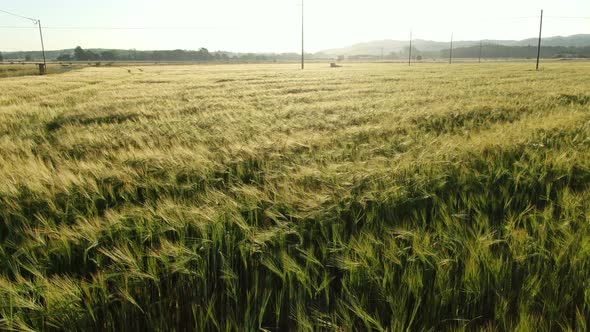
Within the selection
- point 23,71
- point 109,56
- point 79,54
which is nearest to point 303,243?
point 23,71

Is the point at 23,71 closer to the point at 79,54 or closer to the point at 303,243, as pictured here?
the point at 303,243

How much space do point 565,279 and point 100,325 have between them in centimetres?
179

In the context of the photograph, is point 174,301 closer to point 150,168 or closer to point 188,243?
point 188,243

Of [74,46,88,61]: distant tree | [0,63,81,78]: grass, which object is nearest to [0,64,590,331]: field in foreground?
[0,63,81,78]: grass

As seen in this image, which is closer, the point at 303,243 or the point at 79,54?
the point at 303,243

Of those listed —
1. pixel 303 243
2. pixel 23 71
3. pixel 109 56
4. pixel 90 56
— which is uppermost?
pixel 109 56

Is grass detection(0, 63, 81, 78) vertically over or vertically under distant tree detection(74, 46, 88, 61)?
under

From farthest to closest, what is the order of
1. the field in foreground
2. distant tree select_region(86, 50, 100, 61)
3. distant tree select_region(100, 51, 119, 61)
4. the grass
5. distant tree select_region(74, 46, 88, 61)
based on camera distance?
1. distant tree select_region(100, 51, 119, 61)
2. distant tree select_region(86, 50, 100, 61)
3. distant tree select_region(74, 46, 88, 61)
4. the grass
5. the field in foreground

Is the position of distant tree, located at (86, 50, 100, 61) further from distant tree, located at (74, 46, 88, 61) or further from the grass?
the grass

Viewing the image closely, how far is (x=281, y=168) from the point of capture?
308 centimetres

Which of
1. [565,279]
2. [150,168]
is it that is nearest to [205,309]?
[565,279]

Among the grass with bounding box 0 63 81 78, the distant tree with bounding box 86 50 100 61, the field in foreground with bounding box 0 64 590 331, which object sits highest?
the distant tree with bounding box 86 50 100 61

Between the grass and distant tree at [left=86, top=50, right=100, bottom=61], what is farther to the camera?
distant tree at [left=86, top=50, right=100, bottom=61]

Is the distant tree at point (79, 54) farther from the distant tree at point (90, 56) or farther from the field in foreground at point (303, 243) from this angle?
the field in foreground at point (303, 243)
